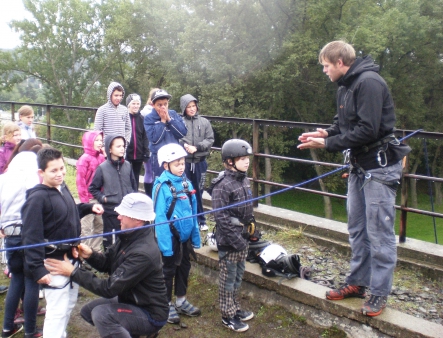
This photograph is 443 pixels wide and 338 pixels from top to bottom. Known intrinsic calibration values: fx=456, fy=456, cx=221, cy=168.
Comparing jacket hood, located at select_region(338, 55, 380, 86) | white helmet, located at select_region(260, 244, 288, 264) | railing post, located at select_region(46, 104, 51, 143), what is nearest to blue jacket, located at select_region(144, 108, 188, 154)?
white helmet, located at select_region(260, 244, 288, 264)

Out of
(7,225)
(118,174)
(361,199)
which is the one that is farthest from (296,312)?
(7,225)

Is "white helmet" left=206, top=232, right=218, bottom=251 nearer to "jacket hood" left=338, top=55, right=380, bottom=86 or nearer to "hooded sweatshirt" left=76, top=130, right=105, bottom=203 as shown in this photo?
"hooded sweatshirt" left=76, top=130, right=105, bottom=203

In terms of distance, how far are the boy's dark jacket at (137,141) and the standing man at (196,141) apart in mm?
811

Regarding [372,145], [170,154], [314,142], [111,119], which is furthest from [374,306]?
[111,119]

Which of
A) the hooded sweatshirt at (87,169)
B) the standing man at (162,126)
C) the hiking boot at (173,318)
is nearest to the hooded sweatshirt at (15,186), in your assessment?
the hooded sweatshirt at (87,169)

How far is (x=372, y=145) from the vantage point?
329 cm

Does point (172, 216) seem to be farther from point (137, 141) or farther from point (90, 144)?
point (137, 141)

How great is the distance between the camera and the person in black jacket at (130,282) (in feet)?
9.57

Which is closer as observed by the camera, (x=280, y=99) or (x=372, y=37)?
(x=372, y=37)

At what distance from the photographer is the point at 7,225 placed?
3598 millimetres

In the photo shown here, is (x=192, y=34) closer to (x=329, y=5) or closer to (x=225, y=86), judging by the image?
(x=225, y=86)

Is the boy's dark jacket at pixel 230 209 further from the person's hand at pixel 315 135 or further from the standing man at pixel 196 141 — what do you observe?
the standing man at pixel 196 141

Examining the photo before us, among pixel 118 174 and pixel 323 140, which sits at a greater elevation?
pixel 323 140

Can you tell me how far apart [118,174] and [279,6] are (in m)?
23.3
